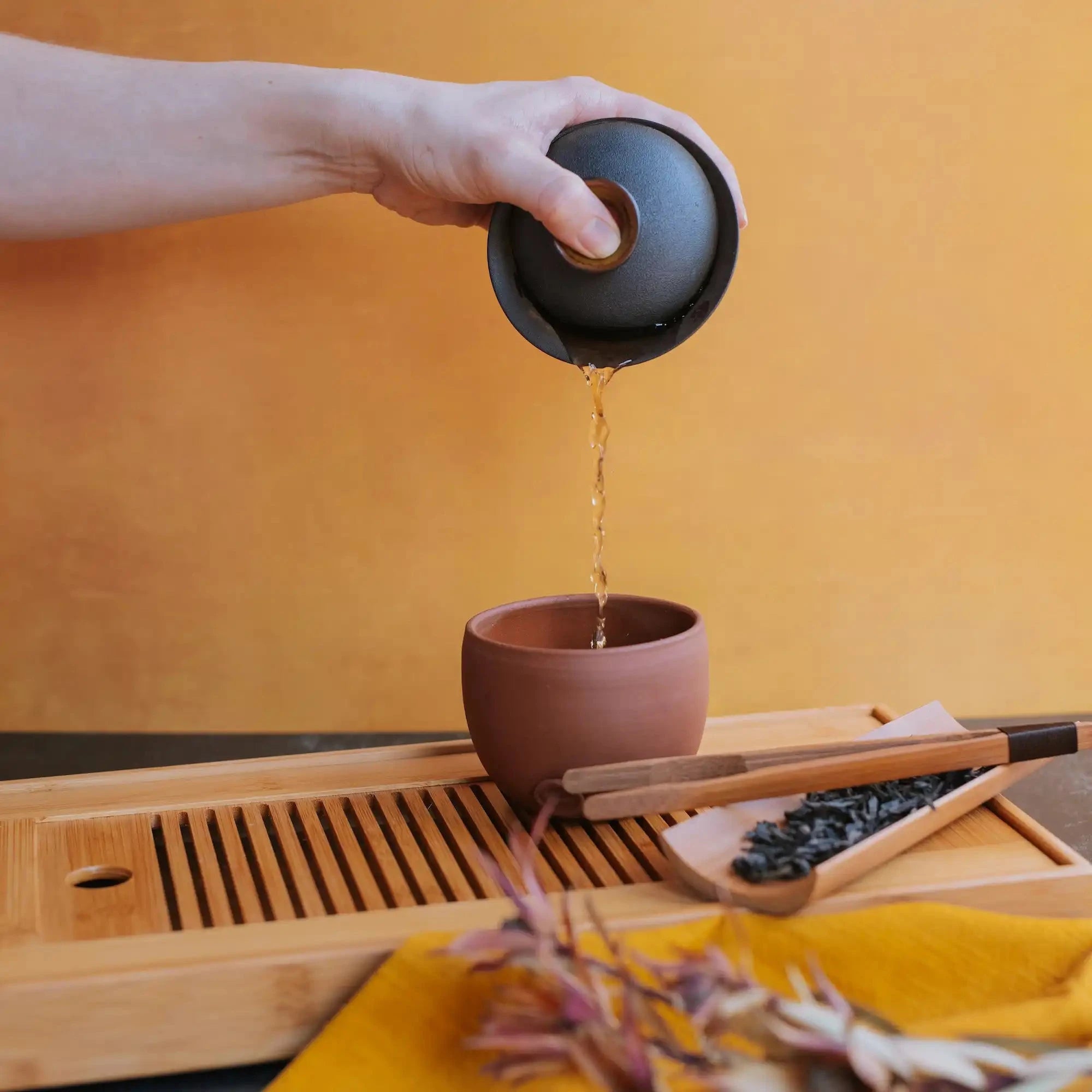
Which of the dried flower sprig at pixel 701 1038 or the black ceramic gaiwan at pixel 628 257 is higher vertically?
the black ceramic gaiwan at pixel 628 257

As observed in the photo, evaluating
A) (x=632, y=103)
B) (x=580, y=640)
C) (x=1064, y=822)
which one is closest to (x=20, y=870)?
(x=580, y=640)

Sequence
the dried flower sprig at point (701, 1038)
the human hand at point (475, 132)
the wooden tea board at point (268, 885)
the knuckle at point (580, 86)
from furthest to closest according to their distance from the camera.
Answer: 1. the knuckle at point (580, 86)
2. the human hand at point (475, 132)
3. the wooden tea board at point (268, 885)
4. the dried flower sprig at point (701, 1038)

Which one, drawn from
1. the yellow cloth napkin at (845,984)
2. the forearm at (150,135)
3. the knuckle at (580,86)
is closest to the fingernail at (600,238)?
the knuckle at (580,86)

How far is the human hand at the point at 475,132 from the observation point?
0.91 meters

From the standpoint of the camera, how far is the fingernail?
85 cm

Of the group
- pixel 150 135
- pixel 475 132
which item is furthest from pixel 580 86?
pixel 150 135

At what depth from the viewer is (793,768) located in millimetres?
800

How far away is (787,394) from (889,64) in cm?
38

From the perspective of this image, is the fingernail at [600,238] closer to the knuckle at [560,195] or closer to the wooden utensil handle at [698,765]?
the knuckle at [560,195]

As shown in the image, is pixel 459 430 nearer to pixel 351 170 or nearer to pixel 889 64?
pixel 351 170

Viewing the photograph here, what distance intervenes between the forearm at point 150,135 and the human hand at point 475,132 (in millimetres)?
20

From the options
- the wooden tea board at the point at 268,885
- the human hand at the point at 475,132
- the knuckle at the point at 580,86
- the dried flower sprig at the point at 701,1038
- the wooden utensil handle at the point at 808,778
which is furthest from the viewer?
the knuckle at the point at 580,86

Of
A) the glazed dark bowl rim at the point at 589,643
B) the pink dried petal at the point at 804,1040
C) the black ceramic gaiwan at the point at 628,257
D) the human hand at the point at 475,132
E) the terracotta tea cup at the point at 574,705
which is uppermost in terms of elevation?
the human hand at the point at 475,132

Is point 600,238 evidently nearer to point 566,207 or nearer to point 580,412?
point 566,207
